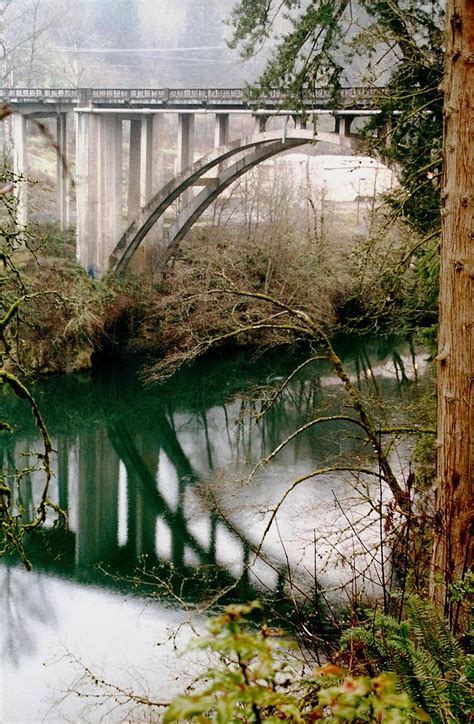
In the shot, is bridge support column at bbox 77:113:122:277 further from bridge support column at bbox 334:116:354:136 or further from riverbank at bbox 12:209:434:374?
bridge support column at bbox 334:116:354:136

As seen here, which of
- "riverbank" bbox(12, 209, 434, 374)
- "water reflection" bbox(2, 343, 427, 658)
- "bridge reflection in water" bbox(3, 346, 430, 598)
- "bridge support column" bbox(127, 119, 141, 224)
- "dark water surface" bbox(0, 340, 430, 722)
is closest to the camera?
"dark water surface" bbox(0, 340, 430, 722)

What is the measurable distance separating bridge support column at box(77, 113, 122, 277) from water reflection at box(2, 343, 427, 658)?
3567 mm

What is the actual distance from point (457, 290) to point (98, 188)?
49.5 ft

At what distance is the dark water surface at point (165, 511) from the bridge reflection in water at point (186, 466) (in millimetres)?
25

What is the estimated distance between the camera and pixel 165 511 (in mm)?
9789

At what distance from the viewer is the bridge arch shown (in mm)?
14922

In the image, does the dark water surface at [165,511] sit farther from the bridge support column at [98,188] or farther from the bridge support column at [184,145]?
the bridge support column at [184,145]

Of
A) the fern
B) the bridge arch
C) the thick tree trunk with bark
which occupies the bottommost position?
the fern

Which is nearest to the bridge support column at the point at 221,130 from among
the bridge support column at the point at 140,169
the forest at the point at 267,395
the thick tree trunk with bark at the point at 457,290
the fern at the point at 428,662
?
the forest at the point at 267,395

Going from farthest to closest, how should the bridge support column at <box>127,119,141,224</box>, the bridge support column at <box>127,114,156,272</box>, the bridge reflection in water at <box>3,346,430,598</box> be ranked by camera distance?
1. the bridge support column at <box>127,119,141,224</box>
2. the bridge support column at <box>127,114,156,272</box>
3. the bridge reflection in water at <box>3,346,430,598</box>

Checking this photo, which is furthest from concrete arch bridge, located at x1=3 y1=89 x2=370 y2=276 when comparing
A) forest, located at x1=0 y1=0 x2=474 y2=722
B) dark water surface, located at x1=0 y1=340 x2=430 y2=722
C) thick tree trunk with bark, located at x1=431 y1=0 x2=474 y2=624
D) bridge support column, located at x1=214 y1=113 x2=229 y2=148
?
thick tree trunk with bark, located at x1=431 y1=0 x2=474 y2=624

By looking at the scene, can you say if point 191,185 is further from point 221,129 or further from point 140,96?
point 140,96

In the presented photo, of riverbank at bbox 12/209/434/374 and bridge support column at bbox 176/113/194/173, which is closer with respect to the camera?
riverbank at bbox 12/209/434/374

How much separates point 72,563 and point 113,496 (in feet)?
6.49
